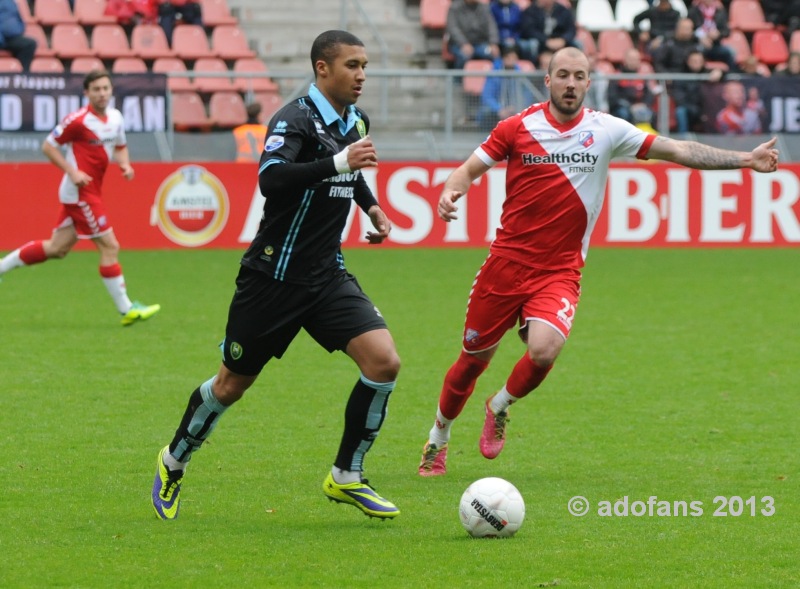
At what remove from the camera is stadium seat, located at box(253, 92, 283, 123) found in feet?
63.5

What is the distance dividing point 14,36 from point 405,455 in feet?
47.4

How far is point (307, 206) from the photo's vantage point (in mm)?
6008

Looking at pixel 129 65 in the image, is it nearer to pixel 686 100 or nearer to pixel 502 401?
pixel 686 100

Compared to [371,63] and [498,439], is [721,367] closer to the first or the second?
[498,439]

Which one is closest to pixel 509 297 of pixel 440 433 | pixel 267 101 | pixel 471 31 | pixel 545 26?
pixel 440 433

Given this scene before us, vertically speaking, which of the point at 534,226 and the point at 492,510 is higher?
the point at 534,226

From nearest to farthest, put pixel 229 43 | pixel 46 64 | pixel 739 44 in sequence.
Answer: pixel 46 64 < pixel 229 43 < pixel 739 44

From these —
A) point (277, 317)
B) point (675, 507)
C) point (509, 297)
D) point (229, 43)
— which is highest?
point (229, 43)

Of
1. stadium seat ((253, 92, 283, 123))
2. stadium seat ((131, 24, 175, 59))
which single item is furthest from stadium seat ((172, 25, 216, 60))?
stadium seat ((253, 92, 283, 123))

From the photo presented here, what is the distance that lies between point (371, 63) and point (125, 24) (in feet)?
13.5

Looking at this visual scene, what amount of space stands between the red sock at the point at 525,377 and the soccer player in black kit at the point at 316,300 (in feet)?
3.72

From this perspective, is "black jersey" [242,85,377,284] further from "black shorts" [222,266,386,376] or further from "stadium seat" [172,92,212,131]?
"stadium seat" [172,92,212,131]

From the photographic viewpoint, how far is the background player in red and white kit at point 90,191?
12258 millimetres

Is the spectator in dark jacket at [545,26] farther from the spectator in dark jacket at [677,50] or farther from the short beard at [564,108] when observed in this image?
the short beard at [564,108]
